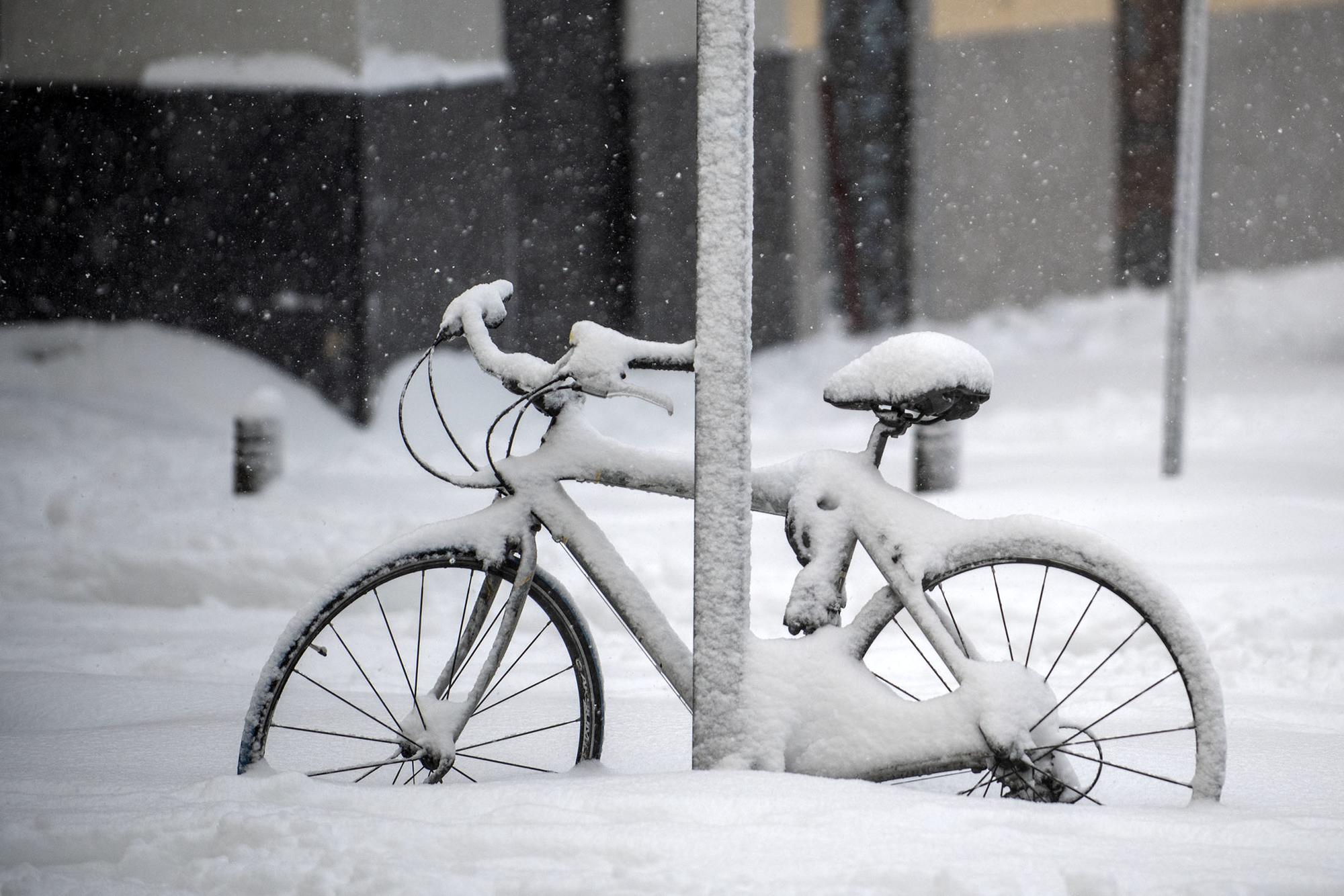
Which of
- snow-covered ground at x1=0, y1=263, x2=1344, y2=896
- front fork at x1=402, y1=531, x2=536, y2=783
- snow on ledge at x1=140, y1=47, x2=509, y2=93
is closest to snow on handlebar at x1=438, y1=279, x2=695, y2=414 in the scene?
front fork at x1=402, y1=531, x2=536, y2=783

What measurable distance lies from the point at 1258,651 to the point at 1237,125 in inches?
359

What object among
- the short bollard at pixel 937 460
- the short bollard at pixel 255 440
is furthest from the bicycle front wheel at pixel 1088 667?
the short bollard at pixel 255 440

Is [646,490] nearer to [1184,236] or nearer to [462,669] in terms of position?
[462,669]

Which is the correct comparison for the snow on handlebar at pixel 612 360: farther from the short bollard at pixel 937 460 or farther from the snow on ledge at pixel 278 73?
the snow on ledge at pixel 278 73

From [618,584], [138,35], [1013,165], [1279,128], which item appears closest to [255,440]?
[138,35]

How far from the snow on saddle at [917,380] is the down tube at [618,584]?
0.61m

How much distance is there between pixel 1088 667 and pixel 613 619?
5.99ft

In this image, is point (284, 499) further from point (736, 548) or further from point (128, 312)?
point (736, 548)

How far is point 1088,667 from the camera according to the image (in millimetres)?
4094

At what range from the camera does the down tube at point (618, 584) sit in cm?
260

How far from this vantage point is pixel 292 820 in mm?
2258

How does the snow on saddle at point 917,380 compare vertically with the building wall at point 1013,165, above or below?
below

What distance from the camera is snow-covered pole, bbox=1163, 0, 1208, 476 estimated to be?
6879 mm

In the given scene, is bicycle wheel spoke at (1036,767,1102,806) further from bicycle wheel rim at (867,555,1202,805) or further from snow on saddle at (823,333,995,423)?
snow on saddle at (823,333,995,423)
